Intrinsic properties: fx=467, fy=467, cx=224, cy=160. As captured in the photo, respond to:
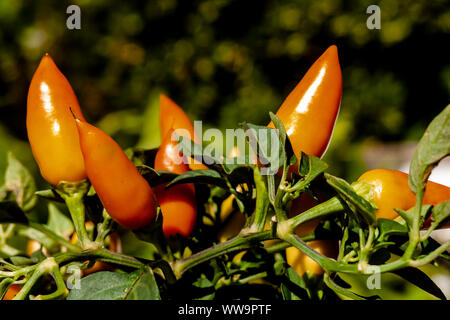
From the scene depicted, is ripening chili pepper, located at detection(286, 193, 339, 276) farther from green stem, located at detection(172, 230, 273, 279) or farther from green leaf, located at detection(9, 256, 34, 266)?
green leaf, located at detection(9, 256, 34, 266)

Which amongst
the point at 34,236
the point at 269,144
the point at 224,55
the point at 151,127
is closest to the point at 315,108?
the point at 269,144

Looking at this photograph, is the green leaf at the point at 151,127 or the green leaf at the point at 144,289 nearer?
the green leaf at the point at 144,289

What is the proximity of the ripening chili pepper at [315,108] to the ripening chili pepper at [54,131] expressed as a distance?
21 centimetres

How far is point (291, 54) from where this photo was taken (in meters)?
2.69

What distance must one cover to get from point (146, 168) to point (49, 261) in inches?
4.9

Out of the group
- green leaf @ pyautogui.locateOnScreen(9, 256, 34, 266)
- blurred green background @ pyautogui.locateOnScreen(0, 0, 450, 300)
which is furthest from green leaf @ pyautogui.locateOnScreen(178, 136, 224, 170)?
blurred green background @ pyautogui.locateOnScreen(0, 0, 450, 300)

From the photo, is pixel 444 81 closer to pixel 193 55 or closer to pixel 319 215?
pixel 193 55

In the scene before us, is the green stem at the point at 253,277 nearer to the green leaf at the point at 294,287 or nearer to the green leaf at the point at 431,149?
the green leaf at the point at 294,287

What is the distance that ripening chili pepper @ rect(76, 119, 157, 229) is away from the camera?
1.37 feet

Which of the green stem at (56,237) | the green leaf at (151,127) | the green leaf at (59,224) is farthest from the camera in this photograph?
the green leaf at (151,127)

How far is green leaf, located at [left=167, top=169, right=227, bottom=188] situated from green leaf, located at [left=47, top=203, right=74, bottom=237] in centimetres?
33

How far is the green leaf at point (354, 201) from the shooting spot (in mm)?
380

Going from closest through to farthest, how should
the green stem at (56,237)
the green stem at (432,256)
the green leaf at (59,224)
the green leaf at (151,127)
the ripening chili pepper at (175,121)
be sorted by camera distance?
1. the green stem at (432,256)
2. the green stem at (56,237)
3. the ripening chili pepper at (175,121)
4. the green leaf at (59,224)
5. the green leaf at (151,127)

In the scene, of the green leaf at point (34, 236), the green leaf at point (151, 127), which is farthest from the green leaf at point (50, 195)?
the green leaf at point (151, 127)
